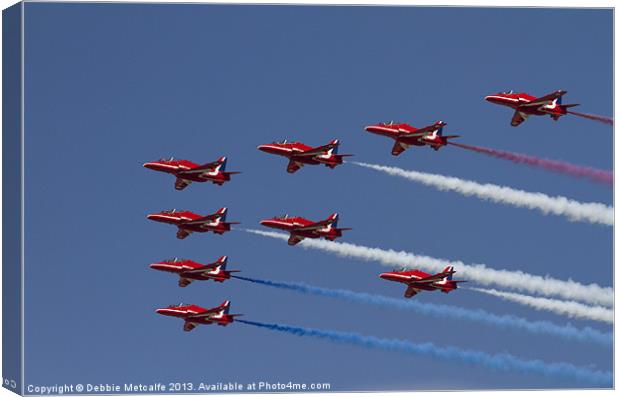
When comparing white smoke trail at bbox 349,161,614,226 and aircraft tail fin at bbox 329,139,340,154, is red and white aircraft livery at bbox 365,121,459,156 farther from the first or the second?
aircraft tail fin at bbox 329,139,340,154

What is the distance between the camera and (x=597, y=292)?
13875cm

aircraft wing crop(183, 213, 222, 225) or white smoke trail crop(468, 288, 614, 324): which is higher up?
aircraft wing crop(183, 213, 222, 225)

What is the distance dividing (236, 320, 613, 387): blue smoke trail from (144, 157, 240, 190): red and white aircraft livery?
6216 mm

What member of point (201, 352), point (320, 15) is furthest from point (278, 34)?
point (201, 352)

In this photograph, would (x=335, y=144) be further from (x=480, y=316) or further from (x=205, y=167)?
(x=480, y=316)

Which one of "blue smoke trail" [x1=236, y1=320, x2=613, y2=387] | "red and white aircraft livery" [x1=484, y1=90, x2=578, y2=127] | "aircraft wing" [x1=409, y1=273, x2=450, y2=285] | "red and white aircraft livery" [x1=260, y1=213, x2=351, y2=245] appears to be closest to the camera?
"blue smoke trail" [x1=236, y1=320, x2=613, y2=387]

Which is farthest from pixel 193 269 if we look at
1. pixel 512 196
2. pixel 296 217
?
pixel 512 196

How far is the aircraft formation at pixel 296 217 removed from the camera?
13862cm

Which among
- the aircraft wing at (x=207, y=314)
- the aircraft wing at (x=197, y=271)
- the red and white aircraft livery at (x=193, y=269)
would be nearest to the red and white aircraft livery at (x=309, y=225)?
the red and white aircraft livery at (x=193, y=269)

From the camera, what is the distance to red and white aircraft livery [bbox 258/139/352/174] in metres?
139

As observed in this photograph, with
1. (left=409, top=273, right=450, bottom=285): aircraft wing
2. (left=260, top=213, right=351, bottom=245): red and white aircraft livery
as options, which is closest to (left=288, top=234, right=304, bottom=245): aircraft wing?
(left=260, top=213, right=351, bottom=245): red and white aircraft livery

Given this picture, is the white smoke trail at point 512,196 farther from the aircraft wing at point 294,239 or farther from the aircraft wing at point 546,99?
the aircraft wing at point 294,239

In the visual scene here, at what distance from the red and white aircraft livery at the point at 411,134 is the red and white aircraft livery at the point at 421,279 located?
5114mm

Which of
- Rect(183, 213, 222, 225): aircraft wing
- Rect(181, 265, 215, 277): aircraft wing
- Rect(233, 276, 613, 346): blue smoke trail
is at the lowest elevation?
Rect(233, 276, 613, 346): blue smoke trail
